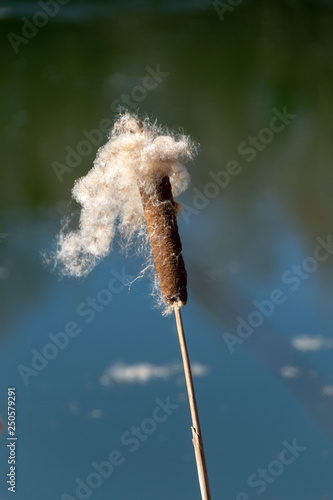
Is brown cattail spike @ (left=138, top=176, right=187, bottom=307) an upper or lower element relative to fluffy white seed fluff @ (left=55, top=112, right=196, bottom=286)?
lower

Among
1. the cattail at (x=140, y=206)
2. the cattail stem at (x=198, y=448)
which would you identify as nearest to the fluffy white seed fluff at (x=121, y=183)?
the cattail at (x=140, y=206)

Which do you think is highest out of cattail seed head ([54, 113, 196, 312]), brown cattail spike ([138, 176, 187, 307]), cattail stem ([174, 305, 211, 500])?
cattail seed head ([54, 113, 196, 312])

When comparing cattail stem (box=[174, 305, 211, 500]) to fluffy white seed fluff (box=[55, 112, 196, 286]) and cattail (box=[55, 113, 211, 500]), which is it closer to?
Result: cattail (box=[55, 113, 211, 500])

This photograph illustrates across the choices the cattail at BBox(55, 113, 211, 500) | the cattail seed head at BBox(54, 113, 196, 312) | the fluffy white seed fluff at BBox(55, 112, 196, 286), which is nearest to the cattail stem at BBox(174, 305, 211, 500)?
Result: the cattail at BBox(55, 113, 211, 500)

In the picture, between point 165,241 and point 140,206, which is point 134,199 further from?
point 165,241

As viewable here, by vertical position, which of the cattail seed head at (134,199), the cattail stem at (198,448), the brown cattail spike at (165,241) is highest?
the cattail seed head at (134,199)

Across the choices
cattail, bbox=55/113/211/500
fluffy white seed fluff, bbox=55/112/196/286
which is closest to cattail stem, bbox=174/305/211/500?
cattail, bbox=55/113/211/500

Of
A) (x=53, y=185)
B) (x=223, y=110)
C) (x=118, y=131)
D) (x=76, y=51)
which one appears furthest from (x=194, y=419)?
(x=76, y=51)

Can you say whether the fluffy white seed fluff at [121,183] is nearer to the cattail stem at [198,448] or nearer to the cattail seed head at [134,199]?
the cattail seed head at [134,199]
